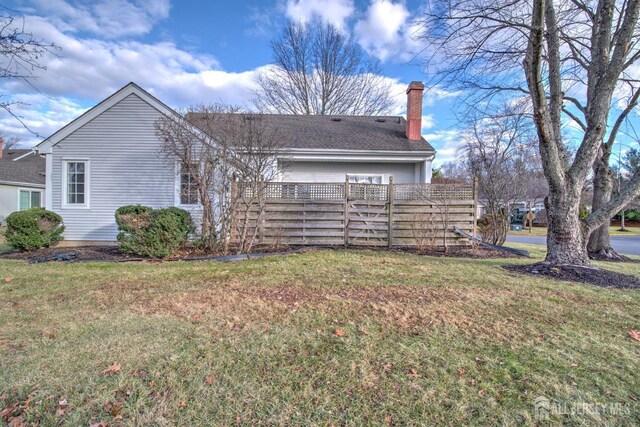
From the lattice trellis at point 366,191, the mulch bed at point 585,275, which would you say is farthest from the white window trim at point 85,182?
the mulch bed at point 585,275

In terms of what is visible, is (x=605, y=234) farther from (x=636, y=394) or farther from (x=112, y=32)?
(x=112, y=32)

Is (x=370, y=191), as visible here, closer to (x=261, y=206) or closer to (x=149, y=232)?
(x=261, y=206)

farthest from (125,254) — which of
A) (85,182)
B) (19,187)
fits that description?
(19,187)

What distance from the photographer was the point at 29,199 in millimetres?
20359

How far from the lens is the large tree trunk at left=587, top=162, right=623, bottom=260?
9.38 metres

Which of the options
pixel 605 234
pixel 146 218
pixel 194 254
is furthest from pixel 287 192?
pixel 605 234

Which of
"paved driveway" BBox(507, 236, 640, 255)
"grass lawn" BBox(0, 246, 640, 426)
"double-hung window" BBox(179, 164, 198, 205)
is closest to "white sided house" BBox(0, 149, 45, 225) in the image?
"double-hung window" BBox(179, 164, 198, 205)

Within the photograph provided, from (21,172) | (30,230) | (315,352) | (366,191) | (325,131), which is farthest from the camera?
(21,172)

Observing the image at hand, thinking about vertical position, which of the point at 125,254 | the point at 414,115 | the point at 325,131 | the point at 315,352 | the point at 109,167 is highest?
the point at 414,115

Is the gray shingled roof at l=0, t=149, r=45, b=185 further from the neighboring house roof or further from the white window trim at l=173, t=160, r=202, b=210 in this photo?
the white window trim at l=173, t=160, r=202, b=210

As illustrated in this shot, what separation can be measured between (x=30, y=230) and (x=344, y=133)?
10.8 m

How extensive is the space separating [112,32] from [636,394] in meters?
12.7

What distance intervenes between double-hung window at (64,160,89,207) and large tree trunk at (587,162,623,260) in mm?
15777

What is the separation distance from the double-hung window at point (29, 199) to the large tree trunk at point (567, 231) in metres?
25.9
